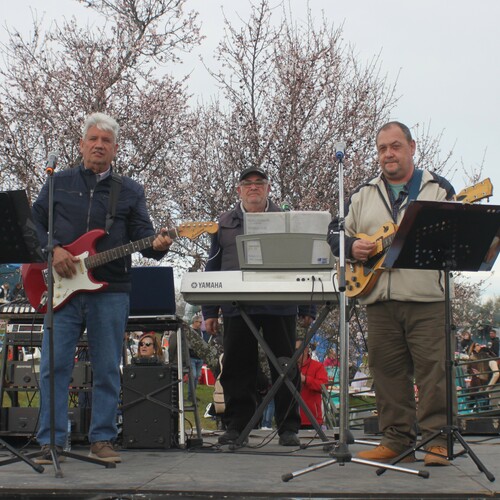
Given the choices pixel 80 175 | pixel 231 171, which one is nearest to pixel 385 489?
pixel 80 175

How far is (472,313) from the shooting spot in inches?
1197

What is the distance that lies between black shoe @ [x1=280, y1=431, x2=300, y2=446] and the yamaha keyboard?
4.53 ft

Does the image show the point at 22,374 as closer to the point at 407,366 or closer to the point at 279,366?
the point at 279,366

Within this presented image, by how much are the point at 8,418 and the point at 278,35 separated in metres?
13.7

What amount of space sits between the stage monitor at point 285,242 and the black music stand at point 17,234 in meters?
1.54

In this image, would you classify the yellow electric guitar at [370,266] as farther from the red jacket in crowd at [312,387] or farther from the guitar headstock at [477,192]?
the red jacket in crowd at [312,387]

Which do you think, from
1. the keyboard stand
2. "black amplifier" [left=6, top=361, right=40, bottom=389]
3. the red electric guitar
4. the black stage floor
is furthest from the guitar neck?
"black amplifier" [left=6, top=361, right=40, bottom=389]

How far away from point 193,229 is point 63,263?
3.30 ft

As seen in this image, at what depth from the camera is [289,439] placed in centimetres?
691

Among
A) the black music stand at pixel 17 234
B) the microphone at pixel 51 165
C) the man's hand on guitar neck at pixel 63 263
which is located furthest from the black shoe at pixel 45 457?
the microphone at pixel 51 165

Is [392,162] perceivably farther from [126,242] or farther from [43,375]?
[43,375]

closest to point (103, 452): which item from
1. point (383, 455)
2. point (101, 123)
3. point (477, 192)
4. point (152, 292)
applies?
point (152, 292)

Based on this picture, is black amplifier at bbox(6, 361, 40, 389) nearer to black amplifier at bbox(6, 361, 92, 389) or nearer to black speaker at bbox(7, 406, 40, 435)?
black amplifier at bbox(6, 361, 92, 389)

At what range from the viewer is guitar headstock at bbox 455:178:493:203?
4824 millimetres
